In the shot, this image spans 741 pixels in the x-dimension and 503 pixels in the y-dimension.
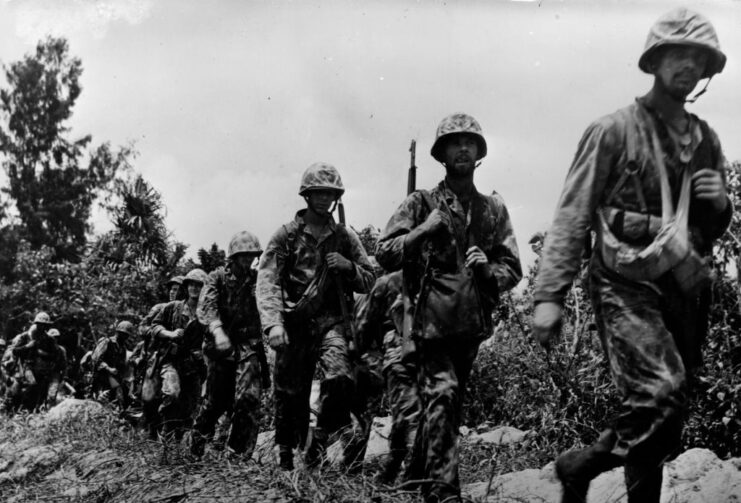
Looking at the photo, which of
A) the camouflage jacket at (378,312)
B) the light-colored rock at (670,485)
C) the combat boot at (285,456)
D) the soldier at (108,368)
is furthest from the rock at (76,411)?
the light-colored rock at (670,485)

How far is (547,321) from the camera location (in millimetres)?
3904

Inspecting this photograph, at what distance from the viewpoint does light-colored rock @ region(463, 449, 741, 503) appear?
5188 millimetres

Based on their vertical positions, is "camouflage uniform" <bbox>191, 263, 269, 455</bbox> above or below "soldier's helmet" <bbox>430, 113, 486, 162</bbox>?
below

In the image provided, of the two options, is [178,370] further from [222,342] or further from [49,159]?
[49,159]

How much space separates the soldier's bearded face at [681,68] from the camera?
3.99 m

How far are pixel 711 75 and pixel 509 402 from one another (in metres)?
7.26

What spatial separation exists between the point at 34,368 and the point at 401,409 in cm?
1392

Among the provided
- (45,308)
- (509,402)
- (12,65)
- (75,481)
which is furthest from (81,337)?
(75,481)

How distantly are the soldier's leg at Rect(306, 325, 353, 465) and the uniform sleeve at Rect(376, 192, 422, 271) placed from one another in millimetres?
1289

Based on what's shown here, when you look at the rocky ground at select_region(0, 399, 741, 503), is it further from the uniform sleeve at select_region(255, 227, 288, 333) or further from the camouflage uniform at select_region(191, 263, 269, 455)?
the uniform sleeve at select_region(255, 227, 288, 333)

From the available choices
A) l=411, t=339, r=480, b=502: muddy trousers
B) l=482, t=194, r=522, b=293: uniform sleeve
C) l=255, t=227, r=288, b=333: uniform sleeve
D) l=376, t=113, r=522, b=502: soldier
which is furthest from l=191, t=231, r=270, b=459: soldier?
l=482, t=194, r=522, b=293: uniform sleeve

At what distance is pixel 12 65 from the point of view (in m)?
30.4

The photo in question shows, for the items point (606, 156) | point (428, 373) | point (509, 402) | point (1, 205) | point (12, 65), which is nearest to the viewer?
point (606, 156)

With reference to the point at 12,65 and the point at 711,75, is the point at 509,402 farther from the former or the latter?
the point at 12,65
